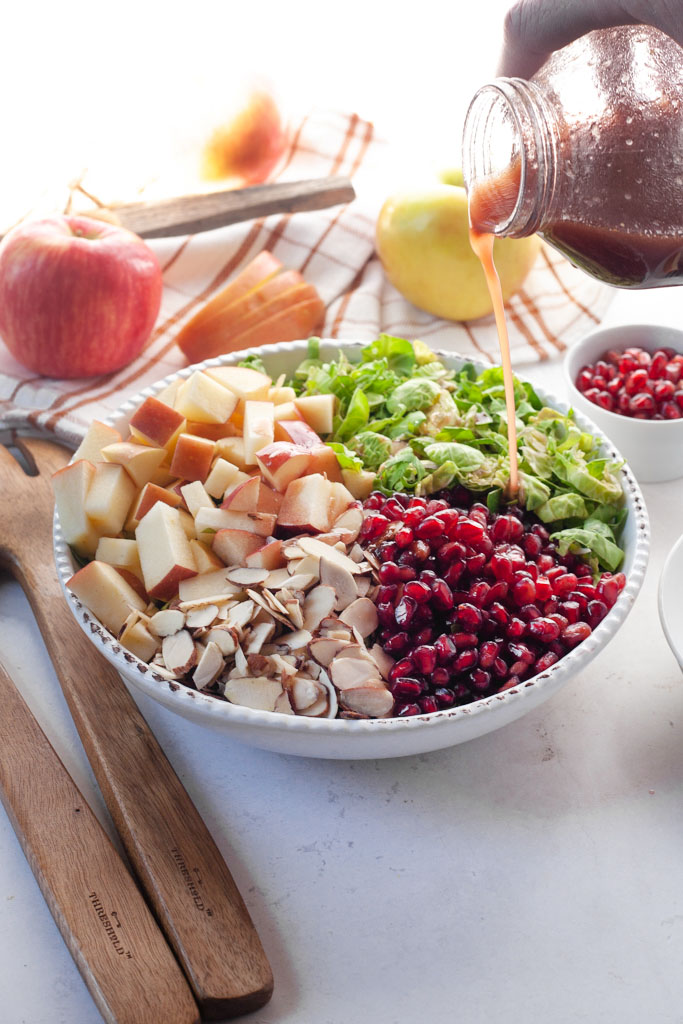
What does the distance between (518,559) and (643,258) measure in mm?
377

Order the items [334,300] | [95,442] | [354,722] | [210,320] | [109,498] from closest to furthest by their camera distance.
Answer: [354,722]
[109,498]
[95,442]
[210,320]
[334,300]

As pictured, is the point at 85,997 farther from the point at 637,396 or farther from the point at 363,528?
the point at 637,396

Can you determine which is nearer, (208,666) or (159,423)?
(208,666)

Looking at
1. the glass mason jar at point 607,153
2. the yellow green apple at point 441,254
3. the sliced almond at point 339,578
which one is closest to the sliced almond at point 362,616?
the sliced almond at point 339,578

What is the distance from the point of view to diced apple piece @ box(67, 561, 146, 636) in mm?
1039

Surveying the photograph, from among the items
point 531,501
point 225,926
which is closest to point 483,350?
point 531,501

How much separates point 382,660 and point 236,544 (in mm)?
232

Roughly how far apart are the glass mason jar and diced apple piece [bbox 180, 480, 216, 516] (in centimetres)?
49

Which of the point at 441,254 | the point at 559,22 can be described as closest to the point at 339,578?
the point at 559,22

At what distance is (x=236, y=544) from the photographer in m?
1.08

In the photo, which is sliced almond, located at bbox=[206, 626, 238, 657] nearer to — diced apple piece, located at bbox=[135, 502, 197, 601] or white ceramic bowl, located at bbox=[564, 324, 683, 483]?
diced apple piece, located at bbox=[135, 502, 197, 601]

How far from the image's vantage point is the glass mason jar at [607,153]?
907mm

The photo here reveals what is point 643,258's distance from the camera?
95 cm

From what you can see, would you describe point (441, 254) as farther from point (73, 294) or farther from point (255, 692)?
point (255, 692)
